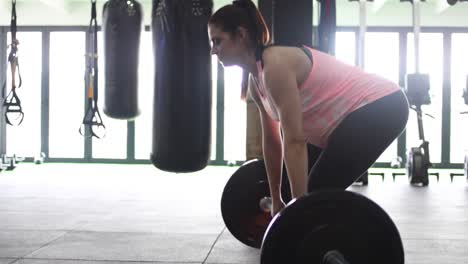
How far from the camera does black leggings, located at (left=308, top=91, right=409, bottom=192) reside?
1.47 m

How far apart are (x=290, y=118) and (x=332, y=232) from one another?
31 centimetres

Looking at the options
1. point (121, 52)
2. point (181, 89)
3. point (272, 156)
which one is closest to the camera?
point (181, 89)

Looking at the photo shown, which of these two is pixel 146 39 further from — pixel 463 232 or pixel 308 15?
pixel 463 232

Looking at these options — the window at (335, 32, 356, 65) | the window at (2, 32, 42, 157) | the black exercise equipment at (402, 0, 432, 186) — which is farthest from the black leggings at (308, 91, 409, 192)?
the window at (2, 32, 42, 157)

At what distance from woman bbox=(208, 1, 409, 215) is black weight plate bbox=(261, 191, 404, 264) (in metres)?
0.13

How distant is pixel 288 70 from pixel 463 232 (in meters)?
1.85

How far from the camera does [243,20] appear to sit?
1428 millimetres

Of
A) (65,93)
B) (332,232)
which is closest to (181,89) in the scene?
(332,232)

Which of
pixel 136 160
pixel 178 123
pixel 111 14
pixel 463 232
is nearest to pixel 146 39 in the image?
pixel 111 14

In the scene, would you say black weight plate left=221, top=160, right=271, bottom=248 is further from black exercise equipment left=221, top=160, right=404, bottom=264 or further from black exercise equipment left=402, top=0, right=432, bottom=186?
black exercise equipment left=402, top=0, right=432, bottom=186

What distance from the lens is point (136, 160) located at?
26.6 ft

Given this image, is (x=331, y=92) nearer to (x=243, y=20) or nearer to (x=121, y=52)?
(x=243, y=20)

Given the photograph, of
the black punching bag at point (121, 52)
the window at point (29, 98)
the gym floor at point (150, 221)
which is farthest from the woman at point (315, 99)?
the window at point (29, 98)

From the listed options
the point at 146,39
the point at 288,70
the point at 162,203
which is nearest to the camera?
the point at 288,70
